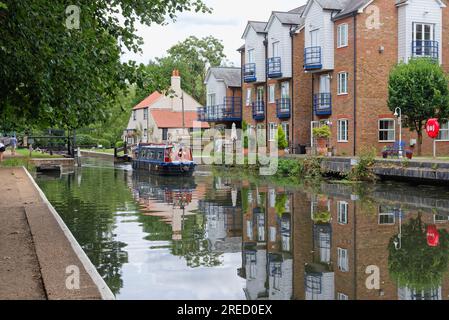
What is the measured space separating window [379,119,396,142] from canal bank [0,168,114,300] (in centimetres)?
2676

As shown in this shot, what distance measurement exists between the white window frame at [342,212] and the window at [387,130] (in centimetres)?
1675

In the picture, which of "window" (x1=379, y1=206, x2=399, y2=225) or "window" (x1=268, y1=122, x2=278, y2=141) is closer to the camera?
"window" (x1=379, y1=206, x2=399, y2=225)

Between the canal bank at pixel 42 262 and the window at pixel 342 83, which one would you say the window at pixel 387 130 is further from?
the canal bank at pixel 42 262

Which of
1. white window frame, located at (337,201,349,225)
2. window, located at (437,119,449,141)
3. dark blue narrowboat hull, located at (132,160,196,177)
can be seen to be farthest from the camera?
window, located at (437,119,449,141)

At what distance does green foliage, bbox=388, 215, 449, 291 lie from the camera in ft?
34.5

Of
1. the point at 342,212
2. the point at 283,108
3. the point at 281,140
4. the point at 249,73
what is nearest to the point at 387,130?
the point at 281,140

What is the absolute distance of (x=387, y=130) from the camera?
38344 millimetres

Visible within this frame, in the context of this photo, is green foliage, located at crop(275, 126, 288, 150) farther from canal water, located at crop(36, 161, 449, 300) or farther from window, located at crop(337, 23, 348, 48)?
canal water, located at crop(36, 161, 449, 300)

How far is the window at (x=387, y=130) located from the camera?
126 feet

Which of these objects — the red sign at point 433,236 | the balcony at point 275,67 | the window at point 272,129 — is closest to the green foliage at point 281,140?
the window at point 272,129

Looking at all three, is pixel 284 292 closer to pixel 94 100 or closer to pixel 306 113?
pixel 94 100

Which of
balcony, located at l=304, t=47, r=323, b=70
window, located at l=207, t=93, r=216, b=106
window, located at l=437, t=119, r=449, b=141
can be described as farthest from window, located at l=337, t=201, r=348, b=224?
window, located at l=207, t=93, r=216, b=106

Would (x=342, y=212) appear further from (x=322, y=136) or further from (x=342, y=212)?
(x=322, y=136)

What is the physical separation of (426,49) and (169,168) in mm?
17832
